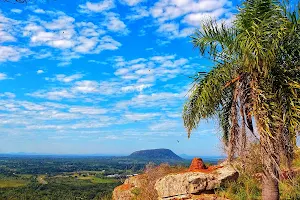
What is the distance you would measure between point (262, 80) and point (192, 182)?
5.95m

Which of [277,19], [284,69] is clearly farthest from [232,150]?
[277,19]

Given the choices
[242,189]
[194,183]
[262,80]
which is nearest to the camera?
[262,80]

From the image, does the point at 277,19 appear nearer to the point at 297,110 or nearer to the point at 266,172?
the point at 297,110

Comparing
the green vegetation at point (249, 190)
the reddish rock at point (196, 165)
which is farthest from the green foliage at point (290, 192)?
the reddish rock at point (196, 165)

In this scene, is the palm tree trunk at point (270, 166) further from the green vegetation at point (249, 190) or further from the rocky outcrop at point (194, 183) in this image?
the rocky outcrop at point (194, 183)

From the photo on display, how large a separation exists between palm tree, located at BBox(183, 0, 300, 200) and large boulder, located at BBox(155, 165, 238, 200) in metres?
3.66

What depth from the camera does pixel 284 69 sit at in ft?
31.6

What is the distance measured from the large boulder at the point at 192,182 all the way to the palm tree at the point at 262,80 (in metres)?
3.66

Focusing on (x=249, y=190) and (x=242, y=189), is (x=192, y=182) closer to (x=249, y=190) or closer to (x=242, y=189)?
(x=242, y=189)

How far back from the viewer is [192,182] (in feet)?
45.8

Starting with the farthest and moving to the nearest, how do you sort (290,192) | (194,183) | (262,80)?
1. (194,183)
2. (290,192)
3. (262,80)

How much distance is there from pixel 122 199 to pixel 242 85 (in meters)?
11.4

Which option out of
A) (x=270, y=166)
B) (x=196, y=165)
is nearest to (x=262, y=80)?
(x=270, y=166)

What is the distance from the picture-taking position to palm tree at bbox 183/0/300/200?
30.3 feet
